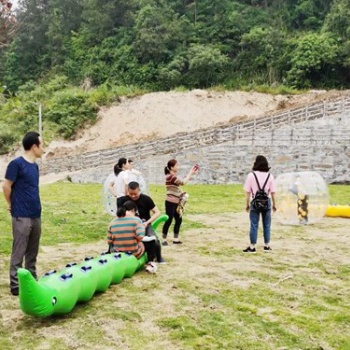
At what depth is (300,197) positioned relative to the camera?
37.3 ft

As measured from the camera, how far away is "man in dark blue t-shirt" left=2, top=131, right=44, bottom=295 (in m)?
5.90

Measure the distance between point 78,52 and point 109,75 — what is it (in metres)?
6.11

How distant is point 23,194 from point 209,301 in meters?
2.29

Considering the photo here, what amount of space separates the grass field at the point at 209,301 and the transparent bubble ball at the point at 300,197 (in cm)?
96

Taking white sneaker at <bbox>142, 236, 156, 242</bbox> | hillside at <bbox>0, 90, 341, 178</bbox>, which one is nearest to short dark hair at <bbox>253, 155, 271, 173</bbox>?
white sneaker at <bbox>142, 236, 156, 242</bbox>

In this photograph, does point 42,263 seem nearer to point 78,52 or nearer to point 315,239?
point 315,239

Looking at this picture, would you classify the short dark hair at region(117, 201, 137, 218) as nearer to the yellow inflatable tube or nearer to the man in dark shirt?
the man in dark shirt

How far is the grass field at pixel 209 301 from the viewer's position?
185 inches

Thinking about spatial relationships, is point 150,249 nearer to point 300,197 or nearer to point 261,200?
point 261,200

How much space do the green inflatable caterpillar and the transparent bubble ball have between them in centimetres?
520

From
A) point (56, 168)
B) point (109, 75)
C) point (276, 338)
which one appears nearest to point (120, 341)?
point (276, 338)

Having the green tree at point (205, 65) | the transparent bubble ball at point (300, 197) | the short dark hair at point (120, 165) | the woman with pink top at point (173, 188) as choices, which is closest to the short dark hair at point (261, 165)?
the woman with pink top at point (173, 188)

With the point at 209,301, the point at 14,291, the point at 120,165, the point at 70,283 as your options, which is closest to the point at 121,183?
the point at 120,165

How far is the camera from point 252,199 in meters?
8.57
